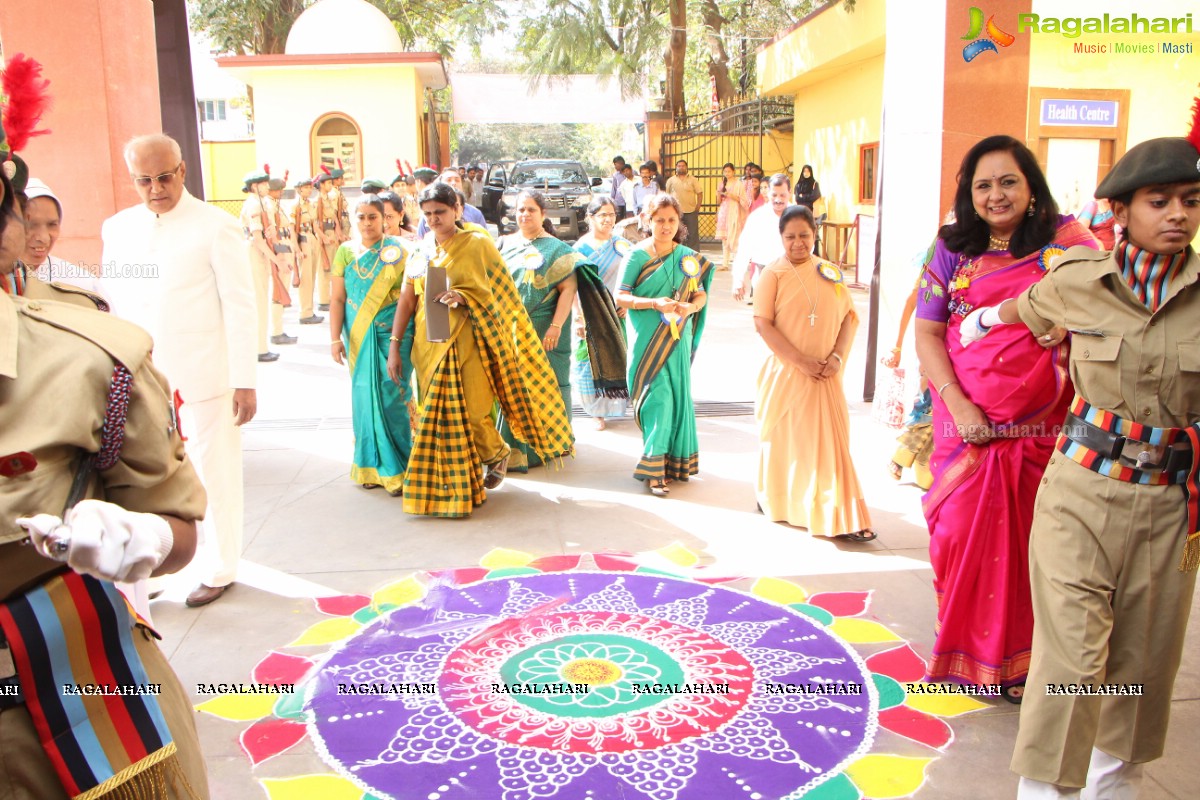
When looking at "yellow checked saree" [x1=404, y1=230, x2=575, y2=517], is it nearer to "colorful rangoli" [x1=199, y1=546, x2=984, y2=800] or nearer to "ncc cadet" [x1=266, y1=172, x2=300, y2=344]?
"colorful rangoli" [x1=199, y1=546, x2=984, y2=800]

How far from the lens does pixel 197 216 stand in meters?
4.12

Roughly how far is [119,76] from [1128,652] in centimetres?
542

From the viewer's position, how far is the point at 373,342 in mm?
6027

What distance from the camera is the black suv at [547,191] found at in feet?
66.6

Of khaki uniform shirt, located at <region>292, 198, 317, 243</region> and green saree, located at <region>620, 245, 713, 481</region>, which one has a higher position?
khaki uniform shirt, located at <region>292, 198, 317, 243</region>

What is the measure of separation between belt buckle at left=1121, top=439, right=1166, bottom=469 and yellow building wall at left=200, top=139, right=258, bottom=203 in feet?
75.2

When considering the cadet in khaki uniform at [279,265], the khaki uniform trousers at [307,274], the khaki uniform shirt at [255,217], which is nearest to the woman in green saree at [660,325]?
the khaki uniform shirt at [255,217]

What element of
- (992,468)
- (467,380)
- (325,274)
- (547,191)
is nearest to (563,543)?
(467,380)

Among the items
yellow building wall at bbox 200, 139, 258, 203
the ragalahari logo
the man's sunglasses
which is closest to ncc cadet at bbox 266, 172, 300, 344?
the man's sunglasses

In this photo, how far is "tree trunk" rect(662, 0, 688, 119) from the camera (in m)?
21.8

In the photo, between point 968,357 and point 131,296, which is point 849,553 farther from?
point 131,296

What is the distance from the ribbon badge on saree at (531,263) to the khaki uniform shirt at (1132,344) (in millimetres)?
4082

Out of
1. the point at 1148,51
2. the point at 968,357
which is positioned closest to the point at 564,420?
the point at 968,357

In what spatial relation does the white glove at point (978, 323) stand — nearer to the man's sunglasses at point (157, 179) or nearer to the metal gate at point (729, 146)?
the man's sunglasses at point (157, 179)
